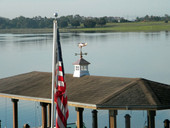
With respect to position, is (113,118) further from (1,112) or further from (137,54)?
(137,54)

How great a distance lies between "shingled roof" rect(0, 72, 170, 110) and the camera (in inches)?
691

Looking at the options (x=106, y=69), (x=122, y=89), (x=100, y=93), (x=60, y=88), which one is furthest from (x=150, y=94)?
(x=106, y=69)

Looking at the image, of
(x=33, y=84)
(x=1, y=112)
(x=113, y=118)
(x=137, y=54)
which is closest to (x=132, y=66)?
(x=137, y=54)

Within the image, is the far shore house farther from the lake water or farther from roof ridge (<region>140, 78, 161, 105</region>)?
the lake water

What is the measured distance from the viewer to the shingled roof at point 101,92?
57.6 feet

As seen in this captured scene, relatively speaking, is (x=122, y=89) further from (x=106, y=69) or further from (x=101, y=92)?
(x=106, y=69)

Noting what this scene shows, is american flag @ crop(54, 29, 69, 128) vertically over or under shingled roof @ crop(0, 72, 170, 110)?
over

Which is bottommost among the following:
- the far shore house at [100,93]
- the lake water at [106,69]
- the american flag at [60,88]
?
the lake water at [106,69]

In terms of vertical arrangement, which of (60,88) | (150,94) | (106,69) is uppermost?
(60,88)

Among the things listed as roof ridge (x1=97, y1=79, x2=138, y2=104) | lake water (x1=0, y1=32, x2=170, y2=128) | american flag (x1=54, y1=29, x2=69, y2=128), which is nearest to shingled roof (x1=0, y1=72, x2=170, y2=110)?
roof ridge (x1=97, y1=79, x2=138, y2=104)

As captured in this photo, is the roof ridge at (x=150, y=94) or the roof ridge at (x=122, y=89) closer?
the roof ridge at (x=150, y=94)

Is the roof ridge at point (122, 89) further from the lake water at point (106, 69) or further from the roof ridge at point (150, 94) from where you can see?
the lake water at point (106, 69)

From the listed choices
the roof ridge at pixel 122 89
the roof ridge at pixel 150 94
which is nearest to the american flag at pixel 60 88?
the roof ridge at pixel 122 89

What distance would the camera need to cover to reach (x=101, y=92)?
19.5m
